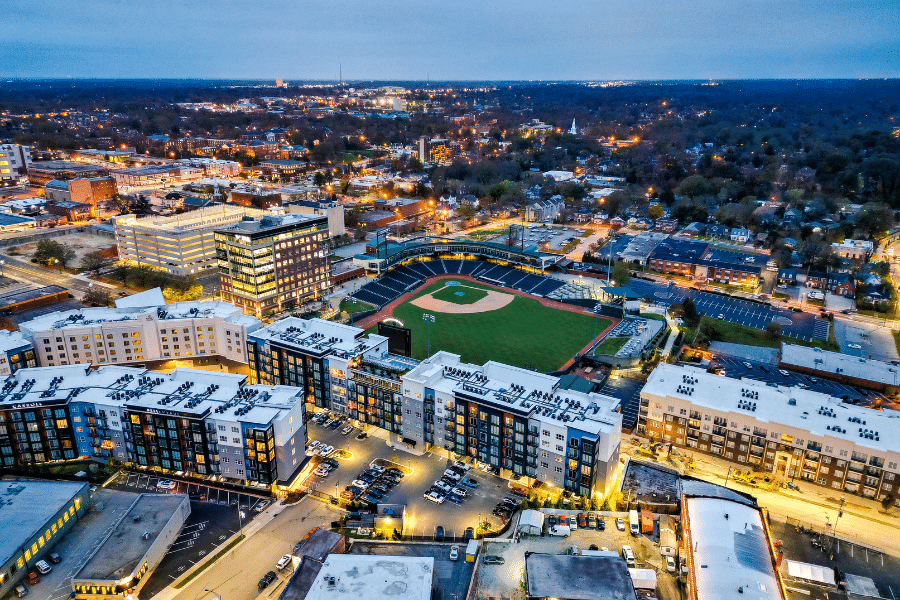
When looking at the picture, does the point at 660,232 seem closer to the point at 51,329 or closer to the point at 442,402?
the point at 442,402

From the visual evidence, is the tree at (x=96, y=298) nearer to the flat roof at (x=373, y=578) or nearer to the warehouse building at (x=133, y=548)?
the warehouse building at (x=133, y=548)

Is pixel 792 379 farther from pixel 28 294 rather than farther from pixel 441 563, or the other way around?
pixel 28 294

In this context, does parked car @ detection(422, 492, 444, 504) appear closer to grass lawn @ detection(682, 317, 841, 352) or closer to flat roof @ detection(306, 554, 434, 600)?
flat roof @ detection(306, 554, 434, 600)

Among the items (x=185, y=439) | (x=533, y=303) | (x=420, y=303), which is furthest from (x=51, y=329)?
(x=533, y=303)

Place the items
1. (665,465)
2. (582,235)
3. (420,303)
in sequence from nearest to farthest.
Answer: (665,465), (420,303), (582,235)

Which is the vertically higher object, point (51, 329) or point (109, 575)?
point (51, 329)

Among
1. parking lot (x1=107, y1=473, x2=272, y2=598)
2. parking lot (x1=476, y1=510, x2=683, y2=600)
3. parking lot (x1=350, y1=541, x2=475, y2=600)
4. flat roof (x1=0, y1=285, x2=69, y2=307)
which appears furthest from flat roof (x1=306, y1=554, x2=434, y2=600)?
flat roof (x1=0, y1=285, x2=69, y2=307)
